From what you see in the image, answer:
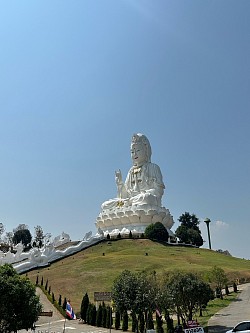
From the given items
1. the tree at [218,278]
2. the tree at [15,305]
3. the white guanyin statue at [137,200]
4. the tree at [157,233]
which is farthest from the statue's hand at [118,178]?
the tree at [15,305]

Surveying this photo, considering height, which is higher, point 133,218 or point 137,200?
point 137,200

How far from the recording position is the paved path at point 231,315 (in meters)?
20.2

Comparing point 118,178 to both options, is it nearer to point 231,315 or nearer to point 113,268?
point 113,268

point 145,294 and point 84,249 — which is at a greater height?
point 84,249

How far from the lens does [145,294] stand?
20906 millimetres

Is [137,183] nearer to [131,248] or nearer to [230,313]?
[131,248]

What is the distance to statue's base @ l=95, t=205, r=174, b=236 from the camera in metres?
62.0

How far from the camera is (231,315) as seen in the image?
2327cm

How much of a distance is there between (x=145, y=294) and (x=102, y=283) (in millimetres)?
12849

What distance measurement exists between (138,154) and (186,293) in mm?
49466

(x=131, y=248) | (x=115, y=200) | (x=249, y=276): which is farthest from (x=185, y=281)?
(x=115, y=200)

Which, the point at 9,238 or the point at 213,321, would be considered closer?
the point at 213,321

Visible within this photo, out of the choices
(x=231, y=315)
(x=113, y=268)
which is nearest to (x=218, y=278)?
(x=231, y=315)

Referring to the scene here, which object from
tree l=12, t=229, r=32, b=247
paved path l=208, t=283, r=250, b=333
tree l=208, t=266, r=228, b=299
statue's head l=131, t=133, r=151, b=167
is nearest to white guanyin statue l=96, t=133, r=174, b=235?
statue's head l=131, t=133, r=151, b=167
